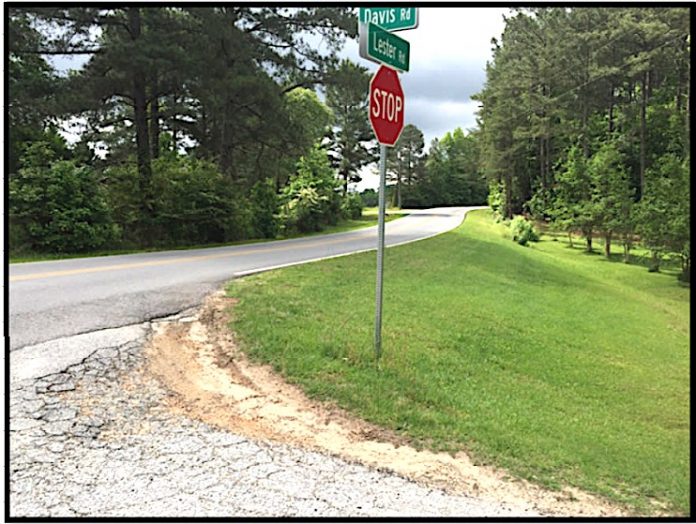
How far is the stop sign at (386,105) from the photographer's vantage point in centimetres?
412

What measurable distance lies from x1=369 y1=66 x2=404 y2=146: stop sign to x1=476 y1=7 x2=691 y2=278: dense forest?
47.7ft

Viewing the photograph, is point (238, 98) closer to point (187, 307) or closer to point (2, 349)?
point (187, 307)

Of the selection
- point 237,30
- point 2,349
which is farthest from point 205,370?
point 237,30

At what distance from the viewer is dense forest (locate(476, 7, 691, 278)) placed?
19.6m

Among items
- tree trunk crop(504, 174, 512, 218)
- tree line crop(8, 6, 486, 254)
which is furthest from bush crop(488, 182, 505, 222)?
tree line crop(8, 6, 486, 254)

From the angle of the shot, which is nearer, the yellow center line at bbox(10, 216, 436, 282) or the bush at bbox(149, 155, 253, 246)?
the yellow center line at bbox(10, 216, 436, 282)

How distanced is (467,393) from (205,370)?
2237mm

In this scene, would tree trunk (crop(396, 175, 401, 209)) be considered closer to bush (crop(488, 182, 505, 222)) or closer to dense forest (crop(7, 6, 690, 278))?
bush (crop(488, 182, 505, 222))

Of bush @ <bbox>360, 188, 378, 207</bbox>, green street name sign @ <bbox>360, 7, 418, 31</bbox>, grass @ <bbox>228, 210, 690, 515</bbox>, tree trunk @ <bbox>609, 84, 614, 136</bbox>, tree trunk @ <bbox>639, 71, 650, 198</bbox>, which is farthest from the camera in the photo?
bush @ <bbox>360, 188, 378, 207</bbox>

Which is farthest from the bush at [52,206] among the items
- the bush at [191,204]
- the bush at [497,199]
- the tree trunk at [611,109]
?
the bush at [497,199]

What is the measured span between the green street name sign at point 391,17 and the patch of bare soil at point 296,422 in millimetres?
2934

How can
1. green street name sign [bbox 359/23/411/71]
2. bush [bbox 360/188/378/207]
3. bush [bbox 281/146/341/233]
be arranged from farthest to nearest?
1. bush [bbox 360/188/378/207]
2. bush [bbox 281/146/341/233]
3. green street name sign [bbox 359/23/411/71]

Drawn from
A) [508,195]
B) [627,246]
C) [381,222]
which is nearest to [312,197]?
[627,246]

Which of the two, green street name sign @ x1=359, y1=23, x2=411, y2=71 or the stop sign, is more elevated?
green street name sign @ x1=359, y1=23, x2=411, y2=71
